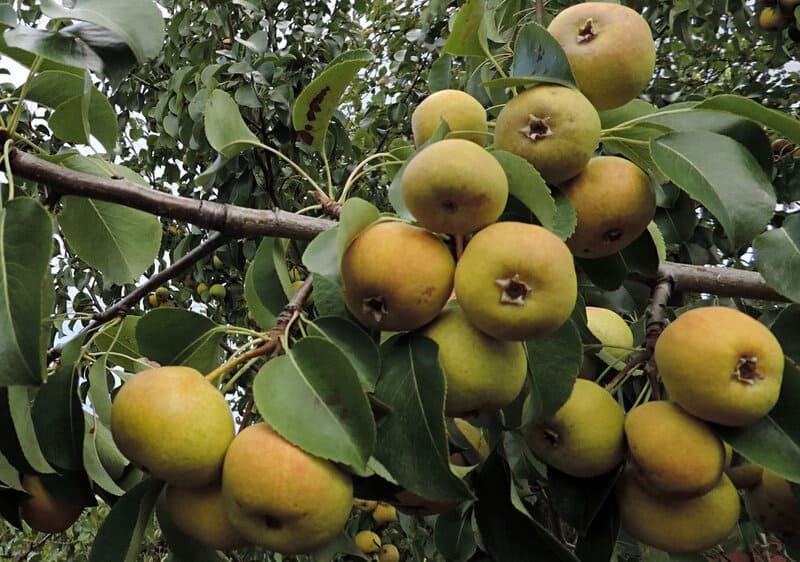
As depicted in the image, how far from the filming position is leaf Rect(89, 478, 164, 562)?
95 centimetres

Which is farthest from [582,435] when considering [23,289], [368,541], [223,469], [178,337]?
[368,541]

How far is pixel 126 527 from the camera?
3.12 feet

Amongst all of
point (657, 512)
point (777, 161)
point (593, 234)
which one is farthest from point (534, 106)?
point (777, 161)

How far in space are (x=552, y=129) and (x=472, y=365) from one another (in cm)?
33

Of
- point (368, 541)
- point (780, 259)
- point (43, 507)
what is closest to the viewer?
point (780, 259)

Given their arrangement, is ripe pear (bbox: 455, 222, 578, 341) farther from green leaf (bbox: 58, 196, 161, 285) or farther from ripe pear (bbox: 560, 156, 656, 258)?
green leaf (bbox: 58, 196, 161, 285)

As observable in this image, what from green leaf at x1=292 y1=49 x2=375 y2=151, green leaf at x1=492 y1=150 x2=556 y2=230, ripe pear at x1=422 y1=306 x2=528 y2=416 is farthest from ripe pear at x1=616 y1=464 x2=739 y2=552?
green leaf at x1=292 y1=49 x2=375 y2=151

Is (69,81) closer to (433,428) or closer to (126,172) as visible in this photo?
(126,172)

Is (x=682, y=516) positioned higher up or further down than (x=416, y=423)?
further down

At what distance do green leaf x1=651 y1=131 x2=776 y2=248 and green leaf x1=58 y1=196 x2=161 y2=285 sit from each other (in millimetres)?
935

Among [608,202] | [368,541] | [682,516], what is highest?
[608,202]

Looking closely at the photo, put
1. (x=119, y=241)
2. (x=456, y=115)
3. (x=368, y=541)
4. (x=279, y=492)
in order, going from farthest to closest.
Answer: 1. (x=368, y=541)
2. (x=119, y=241)
3. (x=456, y=115)
4. (x=279, y=492)

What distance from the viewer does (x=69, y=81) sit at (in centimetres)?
122

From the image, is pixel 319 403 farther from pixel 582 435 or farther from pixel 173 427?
pixel 582 435
